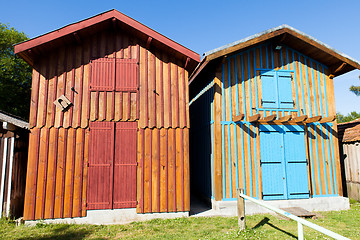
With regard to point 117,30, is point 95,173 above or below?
below

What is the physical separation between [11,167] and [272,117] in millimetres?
8445

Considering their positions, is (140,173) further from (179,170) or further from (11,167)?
(11,167)

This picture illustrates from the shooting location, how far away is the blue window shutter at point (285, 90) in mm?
9219

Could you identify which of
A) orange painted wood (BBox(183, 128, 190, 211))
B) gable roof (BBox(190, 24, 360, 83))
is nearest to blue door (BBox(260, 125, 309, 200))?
orange painted wood (BBox(183, 128, 190, 211))

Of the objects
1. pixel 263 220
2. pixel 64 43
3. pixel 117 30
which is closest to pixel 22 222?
pixel 64 43

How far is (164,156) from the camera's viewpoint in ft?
25.0

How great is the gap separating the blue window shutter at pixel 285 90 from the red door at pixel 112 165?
5.77 metres

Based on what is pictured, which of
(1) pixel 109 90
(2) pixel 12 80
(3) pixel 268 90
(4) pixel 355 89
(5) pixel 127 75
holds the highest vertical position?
(4) pixel 355 89

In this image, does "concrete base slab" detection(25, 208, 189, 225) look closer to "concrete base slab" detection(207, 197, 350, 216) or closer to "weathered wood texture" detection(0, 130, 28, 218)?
"weathered wood texture" detection(0, 130, 28, 218)

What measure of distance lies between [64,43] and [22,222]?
5.55 metres

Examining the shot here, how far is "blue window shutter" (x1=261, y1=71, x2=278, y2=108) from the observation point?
9.10m

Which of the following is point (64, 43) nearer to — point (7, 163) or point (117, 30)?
point (117, 30)

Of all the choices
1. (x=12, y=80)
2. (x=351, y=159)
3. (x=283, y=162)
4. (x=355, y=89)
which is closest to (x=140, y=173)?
(x=283, y=162)

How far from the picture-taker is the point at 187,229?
6.42 metres
